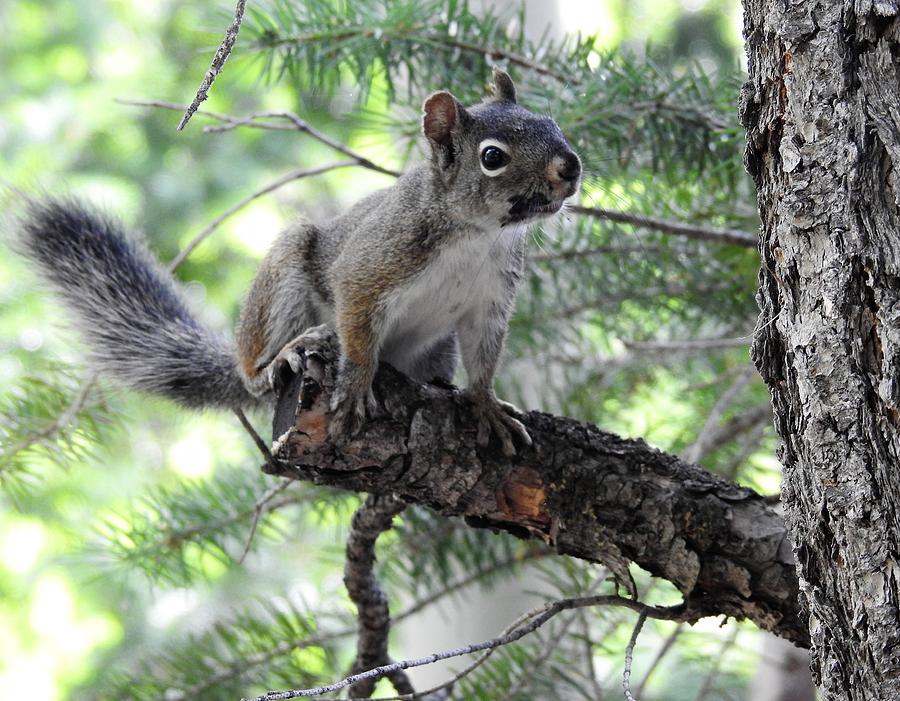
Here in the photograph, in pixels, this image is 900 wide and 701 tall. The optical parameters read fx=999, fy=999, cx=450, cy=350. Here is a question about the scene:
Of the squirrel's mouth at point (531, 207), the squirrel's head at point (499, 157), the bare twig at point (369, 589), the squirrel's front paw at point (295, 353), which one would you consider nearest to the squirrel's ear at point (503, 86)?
the squirrel's head at point (499, 157)

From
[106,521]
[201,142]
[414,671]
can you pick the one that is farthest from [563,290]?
[201,142]

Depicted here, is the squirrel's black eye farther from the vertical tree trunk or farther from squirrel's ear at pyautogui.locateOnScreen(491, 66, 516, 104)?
the vertical tree trunk

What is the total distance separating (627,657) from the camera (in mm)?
784

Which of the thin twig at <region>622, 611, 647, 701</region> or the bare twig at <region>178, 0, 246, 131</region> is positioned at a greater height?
the bare twig at <region>178, 0, 246, 131</region>

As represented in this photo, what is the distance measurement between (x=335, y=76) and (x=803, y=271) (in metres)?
0.66

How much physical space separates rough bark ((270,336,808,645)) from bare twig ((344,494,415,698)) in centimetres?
12

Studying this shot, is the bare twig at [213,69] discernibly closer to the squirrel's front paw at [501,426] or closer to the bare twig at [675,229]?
the squirrel's front paw at [501,426]

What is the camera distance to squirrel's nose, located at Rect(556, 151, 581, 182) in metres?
1.01

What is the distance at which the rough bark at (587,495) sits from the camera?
86cm

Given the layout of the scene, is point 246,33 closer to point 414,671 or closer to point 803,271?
point 803,271

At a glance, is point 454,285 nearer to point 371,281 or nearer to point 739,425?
point 371,281

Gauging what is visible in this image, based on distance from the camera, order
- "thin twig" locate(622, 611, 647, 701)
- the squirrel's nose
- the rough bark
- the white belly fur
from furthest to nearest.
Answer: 1. the white belly fur
2. the squirrel's nose
3. the rough bark
4. "thin twig" locate(622, 611, 647, 701)

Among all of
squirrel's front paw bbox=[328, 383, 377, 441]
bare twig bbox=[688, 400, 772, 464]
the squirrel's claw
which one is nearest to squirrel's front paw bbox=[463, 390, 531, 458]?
the squirrel's claw

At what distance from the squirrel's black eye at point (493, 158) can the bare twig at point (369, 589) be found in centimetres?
37
